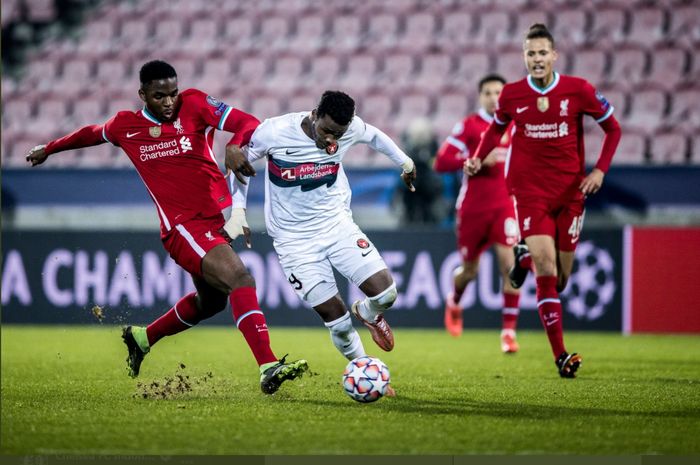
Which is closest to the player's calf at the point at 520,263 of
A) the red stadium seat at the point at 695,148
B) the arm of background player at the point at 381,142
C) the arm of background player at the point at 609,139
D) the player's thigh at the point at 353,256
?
the arm of background player at the point at 609,139

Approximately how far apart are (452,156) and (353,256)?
133 inches

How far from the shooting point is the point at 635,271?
11234 mm

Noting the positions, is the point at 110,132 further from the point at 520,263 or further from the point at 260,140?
the point at 520,263

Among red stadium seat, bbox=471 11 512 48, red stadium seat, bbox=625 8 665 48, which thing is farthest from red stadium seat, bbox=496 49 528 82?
red stadium seat, bbox=625 8 665 48

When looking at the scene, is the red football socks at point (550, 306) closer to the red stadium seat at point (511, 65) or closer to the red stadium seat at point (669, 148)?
the red stadium seat at point (669, 148)

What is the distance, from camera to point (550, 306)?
7375 millimetres

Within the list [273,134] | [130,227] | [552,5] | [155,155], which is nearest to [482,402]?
[273,134]

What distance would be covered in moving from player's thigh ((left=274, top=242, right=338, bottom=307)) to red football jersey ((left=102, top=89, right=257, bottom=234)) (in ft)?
1.78

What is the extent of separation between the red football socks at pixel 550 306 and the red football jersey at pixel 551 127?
603 millimetres

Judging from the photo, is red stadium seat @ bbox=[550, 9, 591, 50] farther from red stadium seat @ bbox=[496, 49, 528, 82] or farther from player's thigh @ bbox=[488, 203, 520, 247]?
player's thigh @ bbox=[488, 203, 520, 247]

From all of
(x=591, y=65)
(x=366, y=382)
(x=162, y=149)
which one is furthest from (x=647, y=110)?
(x=366, y=382)

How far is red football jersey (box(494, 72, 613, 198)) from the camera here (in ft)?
23.9

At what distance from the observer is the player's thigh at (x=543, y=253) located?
7297 mm

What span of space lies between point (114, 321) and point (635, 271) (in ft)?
20.2
